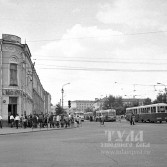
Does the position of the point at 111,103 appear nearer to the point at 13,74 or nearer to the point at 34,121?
the point at 13,74

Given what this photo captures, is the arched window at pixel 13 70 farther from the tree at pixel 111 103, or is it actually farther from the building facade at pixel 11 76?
the tree at pixel 111 103

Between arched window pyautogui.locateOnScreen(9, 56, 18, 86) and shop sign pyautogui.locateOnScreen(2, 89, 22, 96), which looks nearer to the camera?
shop sign pyautogui.locateOnScreen(2, 89, 22, 96)

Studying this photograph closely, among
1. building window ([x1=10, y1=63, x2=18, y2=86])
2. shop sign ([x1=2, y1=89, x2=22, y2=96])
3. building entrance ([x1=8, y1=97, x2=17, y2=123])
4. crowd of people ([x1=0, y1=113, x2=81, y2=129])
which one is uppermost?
building window ([x1=10, y1=63, x2=18, y2=86])

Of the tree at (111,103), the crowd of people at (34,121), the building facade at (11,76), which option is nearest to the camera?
the crowd of people at (34,121)

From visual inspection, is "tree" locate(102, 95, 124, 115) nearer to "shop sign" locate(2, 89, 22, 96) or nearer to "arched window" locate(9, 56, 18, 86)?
"arched window" locate(9, 56, 18, 86)

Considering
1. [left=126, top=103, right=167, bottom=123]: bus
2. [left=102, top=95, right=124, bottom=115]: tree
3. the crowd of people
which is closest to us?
the crowd of people

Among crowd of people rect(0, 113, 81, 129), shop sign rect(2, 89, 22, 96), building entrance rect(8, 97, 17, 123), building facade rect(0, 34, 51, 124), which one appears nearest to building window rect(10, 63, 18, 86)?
building facade rect(0, 34, 51, 124)

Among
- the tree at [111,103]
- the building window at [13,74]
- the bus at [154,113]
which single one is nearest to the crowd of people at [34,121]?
the building window at [13,74]

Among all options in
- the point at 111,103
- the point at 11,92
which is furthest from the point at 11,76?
the point at 111,103

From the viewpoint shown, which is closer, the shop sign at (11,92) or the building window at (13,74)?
the shop sign at (11,92)

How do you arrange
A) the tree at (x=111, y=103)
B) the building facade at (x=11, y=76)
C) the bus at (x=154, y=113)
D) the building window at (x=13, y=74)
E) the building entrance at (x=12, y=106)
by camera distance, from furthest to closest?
the tree at (x=111, y=103) < the bus at (x=154, y=113) < the building window at (x=13, y=74) < the building entrance at (x=12, y=106) < the building facade at (x=11, y=76)

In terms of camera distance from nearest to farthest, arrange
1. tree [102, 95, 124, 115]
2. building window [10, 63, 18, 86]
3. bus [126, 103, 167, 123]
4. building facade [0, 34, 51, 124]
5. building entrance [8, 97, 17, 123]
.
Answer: building facade [0, 34, 51, 124] → building entrance [8, 97, 17, 123] → building window [10, 63, 18, 86] → bus [126, 103, 167, 123] → tree [102, 95, 124, 115]

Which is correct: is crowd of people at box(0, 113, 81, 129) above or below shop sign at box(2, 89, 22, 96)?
below

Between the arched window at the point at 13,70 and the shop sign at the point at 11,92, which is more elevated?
the arched window at the point at 13,70
